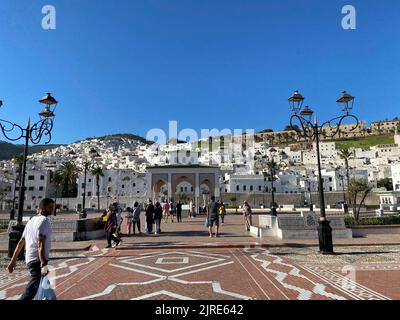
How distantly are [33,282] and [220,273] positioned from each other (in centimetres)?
452

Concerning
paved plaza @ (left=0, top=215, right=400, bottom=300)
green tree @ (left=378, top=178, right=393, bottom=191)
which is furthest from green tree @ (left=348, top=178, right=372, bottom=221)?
green tree @ (left=378, top=178, right=393, bottom=191)

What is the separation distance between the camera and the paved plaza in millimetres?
6082

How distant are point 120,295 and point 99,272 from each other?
245cm

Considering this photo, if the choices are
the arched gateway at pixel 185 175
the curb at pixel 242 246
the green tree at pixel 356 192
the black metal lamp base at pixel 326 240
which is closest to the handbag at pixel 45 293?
the curb at pixel 242 246

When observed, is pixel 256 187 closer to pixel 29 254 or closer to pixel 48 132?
pixel 48 132

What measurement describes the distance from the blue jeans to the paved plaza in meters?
1.35

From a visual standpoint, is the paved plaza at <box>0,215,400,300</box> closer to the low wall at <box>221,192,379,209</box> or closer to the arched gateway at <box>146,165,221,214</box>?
the arched gateway at <box>146,165,221,214</box>

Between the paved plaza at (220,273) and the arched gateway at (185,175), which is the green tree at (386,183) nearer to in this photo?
the arched gateway at (185,175)

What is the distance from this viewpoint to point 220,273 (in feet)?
25.6

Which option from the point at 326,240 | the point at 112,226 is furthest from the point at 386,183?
the point at 112,226

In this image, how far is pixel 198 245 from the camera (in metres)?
12.3

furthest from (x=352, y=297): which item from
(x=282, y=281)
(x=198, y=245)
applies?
(x=198, y=245)

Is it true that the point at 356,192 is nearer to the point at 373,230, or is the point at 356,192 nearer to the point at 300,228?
the point at 373,230

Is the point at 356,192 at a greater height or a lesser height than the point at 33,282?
greater
